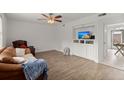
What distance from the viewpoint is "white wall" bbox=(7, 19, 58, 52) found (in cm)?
623

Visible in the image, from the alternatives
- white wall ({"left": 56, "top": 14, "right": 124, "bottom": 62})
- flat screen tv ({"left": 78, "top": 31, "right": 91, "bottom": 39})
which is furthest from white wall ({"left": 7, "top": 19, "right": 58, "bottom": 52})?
white wall ({"left": 56, "top": 14, "right": 124, "bottom": 62})

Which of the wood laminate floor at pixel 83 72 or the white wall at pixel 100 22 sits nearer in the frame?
the wood laminate floor at pixel 83 72

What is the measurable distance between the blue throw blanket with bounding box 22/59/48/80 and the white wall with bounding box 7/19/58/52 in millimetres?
4621

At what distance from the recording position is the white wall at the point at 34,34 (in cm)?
623

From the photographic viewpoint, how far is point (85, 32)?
567 cm

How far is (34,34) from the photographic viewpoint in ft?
23.5

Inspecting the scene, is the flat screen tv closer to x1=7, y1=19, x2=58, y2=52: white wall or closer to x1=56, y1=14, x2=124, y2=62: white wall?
x1=56, y1=14, x2=124, y2=62: white wall

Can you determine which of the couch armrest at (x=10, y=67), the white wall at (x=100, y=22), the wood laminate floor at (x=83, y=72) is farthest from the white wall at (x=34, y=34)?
the couch armrest at (x=10, y=67)

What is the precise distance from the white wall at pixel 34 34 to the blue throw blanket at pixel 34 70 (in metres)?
4.62

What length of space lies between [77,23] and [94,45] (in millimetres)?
1744

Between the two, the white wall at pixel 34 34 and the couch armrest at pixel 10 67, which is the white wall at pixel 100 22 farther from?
the couch armrest at pixel 10 67

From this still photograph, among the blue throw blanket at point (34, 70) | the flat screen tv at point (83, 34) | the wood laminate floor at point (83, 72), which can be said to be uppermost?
the flat screen tv at point (83, 34)
